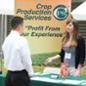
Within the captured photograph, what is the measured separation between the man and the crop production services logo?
3105mm

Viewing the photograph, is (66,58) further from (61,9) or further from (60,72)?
(61,9)

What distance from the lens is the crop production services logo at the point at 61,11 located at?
9.15 metres

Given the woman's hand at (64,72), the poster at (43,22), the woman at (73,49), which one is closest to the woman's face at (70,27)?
the woman at (73,49)

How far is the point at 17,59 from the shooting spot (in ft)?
19.8

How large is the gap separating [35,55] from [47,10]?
3.37ft

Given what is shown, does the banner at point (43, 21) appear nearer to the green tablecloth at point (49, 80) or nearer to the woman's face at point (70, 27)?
the woman's face at point (70, 27)

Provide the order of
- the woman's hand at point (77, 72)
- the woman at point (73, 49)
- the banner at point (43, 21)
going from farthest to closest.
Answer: the banner at point (43, 21)
the woman at point (73, 49)
the woman's hand at point (77, 72)

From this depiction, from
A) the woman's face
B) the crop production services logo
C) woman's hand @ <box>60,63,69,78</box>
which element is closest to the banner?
the crop production services logo

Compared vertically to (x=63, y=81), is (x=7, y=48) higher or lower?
higher

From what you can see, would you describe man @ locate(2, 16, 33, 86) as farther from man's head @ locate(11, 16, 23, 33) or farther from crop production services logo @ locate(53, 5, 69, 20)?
crop production services logo @ locate(53, 5, 69, 20)

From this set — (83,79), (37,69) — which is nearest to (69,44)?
(83,79)

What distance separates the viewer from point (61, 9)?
9.19 metres

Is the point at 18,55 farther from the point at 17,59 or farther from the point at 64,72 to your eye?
the point at 64,72

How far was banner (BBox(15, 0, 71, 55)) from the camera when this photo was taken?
9.05m
